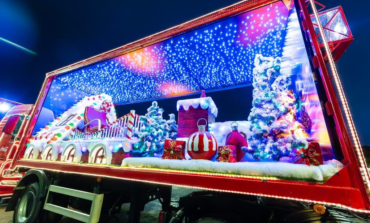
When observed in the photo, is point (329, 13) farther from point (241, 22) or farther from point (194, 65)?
point (194, 65)

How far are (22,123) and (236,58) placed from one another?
8350 millimetres

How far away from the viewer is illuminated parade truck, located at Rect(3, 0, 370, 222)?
1.80 metres

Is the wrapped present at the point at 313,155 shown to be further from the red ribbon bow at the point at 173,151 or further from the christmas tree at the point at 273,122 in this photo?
the red ribbon bow at the point at 173,151

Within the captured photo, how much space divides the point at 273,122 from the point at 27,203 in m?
6.56

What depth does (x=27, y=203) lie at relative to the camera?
14.8ft

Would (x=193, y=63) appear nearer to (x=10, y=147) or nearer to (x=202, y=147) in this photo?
(x=202, y=147)

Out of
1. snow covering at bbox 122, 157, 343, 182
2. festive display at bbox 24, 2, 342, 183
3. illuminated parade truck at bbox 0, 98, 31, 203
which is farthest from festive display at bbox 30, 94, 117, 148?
snow covering at bbox 122, 157, 343, 182

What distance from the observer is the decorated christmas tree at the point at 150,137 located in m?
3.85

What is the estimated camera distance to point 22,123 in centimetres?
636

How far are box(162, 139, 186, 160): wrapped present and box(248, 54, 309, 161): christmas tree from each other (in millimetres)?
1247

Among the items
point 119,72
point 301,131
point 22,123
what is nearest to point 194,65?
point 119,72

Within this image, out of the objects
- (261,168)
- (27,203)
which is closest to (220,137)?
(261,168)

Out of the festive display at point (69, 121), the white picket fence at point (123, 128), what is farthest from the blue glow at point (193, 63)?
the white picket fence at point (123, 128)

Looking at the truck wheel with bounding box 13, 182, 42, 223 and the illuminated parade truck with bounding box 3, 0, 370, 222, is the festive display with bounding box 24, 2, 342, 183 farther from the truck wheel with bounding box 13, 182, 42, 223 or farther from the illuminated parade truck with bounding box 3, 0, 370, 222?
the truck wheel with bounding box 13, 182, 42, 223
